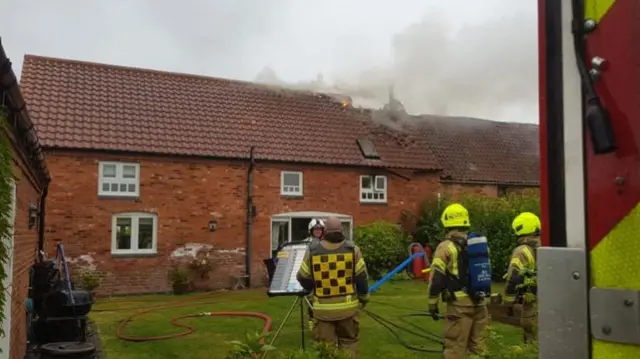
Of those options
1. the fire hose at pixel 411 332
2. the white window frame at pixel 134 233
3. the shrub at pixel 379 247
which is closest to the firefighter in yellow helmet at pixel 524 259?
the fire hose at pixel 411 332

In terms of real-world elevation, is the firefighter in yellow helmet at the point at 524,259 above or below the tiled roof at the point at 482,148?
below

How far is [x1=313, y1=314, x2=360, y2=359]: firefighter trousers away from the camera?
6523mm

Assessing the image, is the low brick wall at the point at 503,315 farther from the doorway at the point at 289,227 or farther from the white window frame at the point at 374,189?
the white window frame at the point at 374,189

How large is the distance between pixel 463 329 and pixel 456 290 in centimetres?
47

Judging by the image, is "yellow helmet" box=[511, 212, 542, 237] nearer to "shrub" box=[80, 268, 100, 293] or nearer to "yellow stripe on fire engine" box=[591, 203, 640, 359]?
"yellow stripe on fire engine" box=[591, 203, 640, 359]

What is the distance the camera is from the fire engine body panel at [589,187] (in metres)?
1.20

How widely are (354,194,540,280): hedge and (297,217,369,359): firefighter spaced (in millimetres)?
11474

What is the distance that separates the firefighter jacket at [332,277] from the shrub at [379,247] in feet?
37.8

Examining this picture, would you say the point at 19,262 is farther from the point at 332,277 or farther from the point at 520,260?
the point at 520,260

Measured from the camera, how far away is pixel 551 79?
1374 mm

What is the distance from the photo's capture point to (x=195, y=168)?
17.2 meters

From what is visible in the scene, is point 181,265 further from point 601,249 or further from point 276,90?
point 601,249

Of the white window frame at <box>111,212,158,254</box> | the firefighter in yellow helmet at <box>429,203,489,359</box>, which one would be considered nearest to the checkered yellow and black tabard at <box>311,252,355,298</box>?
the firefighter in yellow helmet at <box>429,203,489,359</box>

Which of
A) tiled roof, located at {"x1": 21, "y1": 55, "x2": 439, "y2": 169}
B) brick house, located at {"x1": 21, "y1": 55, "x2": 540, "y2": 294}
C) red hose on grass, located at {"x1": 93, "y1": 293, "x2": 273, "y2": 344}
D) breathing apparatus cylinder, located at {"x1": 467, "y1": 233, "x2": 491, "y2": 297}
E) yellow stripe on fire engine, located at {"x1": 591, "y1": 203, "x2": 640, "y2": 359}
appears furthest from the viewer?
tiled roof, located at {"x1": 21, "y1": 55, "x2": 439, "y2": 169}
